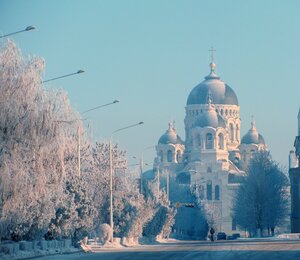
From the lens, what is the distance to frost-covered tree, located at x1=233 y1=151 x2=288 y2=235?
127m

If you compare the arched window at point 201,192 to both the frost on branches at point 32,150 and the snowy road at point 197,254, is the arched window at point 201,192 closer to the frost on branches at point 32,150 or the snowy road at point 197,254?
the snowy road at point 197,254

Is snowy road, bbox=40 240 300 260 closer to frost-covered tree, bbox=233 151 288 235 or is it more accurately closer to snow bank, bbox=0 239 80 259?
snow bank, bbox=0 239 80 259

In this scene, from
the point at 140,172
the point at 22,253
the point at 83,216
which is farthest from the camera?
the point at 140,172

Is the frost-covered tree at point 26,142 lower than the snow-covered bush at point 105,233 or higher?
higher

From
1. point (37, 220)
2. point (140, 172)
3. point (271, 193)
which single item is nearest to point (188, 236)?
point (271, 193)

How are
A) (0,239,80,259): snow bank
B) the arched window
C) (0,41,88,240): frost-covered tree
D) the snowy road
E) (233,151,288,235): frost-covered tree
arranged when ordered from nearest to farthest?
(0,41,88,240): frost-covered tree → (0,239,80,259): snow bank → the snowy road → (233,151,288,235): frost-covered tree → the arched window

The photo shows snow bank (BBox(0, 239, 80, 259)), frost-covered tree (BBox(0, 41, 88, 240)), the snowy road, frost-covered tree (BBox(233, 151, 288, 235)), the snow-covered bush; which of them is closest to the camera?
frost-covered tree (BBox(0, 41, 88, 240))

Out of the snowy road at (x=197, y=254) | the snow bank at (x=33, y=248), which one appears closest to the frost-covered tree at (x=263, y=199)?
the snowy road at (x=197, y=254)

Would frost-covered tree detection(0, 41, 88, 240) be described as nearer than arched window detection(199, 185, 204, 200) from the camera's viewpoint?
Yes

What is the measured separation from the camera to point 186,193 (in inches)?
6142

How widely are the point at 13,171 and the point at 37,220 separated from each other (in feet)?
19.5

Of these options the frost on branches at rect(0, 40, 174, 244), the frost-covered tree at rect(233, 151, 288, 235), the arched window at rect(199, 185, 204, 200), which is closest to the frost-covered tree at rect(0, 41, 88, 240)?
the frost on branches at rect(0, 40, 174, 244)

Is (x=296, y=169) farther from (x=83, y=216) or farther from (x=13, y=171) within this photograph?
(x=13, y=171)

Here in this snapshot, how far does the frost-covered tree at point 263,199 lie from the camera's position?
418 feet
